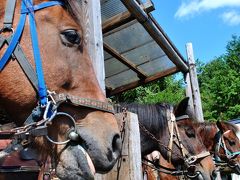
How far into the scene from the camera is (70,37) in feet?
7.18

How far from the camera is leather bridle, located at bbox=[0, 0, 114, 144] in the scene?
198 cm

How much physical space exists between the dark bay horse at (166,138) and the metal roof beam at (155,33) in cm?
91

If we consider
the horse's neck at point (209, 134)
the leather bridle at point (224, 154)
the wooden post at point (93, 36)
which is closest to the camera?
the wooden post at point (93, 36)

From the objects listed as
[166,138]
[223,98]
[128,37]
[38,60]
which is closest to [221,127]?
[166,138]

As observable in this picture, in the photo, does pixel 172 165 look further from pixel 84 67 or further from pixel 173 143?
pixel 84 67

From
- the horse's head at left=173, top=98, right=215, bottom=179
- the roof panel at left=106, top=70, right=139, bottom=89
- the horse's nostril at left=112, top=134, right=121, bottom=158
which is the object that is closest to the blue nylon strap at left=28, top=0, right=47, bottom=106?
the horse's nostril at left=112, top=134, right=121, bottom=158

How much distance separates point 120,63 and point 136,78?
49 cm

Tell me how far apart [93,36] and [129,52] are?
3.07 m

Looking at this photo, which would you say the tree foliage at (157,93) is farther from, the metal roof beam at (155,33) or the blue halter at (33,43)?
the blue halter at (33,43)

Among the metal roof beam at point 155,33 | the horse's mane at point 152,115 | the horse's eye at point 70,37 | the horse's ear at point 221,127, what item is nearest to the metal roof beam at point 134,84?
the metal roof beam at point 155,33

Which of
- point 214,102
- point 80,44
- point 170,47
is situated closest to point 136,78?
point 170,47

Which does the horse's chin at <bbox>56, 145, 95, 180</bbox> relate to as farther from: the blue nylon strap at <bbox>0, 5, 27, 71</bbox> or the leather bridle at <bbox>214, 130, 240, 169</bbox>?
the leather bridle at <bbox>214, 130, 240, 169</bbox>

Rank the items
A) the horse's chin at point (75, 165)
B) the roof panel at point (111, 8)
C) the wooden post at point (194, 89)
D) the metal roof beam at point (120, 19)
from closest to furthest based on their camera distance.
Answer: the horse's chin at point (75, 165) < the metal roof beam at point (120, 19) < the roof panel at point (111, 8) < the wooden post at point (194, 89)

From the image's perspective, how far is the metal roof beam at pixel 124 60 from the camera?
19.0ft
